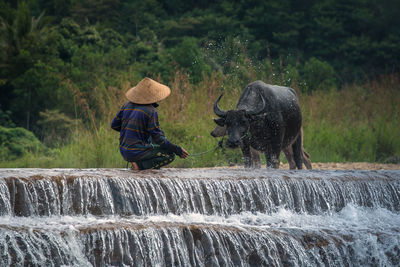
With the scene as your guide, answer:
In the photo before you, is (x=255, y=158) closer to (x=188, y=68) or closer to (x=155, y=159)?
(x=155, y=159)

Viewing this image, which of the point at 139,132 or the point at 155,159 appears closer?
the point at 139,132

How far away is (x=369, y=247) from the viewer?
6.60 m

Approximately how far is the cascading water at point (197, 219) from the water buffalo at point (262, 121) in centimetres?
76

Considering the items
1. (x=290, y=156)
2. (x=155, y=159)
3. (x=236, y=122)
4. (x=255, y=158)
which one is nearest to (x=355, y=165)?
(x=290, y=156)

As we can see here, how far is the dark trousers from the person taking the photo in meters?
7.60

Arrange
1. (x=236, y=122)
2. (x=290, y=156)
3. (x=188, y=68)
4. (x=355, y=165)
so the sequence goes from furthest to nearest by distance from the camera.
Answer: (x=188, y=68) < (x=355, y=165) < (x=290, y=156) < (x=236, y=122)

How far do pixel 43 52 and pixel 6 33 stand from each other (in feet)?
3.73

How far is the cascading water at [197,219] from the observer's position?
18.7 ft

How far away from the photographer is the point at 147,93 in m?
7.52

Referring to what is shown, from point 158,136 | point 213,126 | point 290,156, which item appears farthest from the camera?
point 213,126

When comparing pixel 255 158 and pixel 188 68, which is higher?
pixel 255 158

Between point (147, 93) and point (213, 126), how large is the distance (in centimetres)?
501

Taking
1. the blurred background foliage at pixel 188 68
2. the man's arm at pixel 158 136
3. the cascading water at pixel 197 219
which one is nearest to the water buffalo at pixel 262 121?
the cascading water at pixel 197 219

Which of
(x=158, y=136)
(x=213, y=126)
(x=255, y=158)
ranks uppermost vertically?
(x=158, y=136)
